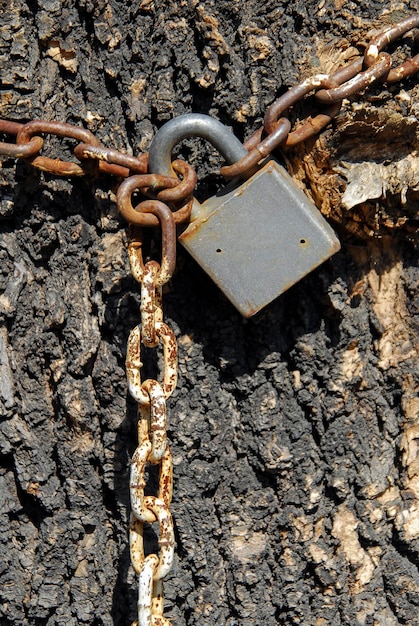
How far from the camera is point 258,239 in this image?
1429mm

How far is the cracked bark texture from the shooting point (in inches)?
56.9

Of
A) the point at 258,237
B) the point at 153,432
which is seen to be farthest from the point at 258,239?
the point at 153,432

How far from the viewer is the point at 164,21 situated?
4.72ft

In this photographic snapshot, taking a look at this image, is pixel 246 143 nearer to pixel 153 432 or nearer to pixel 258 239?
pixel 258 239

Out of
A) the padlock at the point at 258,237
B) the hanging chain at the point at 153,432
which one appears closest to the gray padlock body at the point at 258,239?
the padlock at the point at 258,237

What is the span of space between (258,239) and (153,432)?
433 mm

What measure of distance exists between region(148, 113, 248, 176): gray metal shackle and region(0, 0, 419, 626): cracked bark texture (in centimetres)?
9

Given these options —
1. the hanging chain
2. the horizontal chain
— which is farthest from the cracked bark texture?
the hanging chain

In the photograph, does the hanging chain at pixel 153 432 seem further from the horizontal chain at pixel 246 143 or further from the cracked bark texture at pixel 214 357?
the cracked bark texture at pixel 214 357

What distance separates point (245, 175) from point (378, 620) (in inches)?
40.5

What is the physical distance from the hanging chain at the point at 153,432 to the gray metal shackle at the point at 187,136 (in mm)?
87

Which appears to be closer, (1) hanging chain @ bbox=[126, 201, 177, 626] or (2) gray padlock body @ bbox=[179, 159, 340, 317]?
(1) hanging chain @ bbox=[126, 201, 177, 626]

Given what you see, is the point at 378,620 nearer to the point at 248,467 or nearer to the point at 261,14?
the point at 248,467

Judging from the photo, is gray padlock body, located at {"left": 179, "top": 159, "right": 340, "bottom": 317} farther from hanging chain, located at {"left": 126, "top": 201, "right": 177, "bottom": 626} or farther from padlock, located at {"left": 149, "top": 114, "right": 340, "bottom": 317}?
hanging chain, located at {"left": 126, "top": 201, "right": 177, "bottom": 626}
